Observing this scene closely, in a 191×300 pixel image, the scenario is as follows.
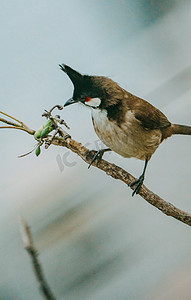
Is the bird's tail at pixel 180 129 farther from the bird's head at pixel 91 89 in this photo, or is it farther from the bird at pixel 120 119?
the bird's head at pixel 91 89

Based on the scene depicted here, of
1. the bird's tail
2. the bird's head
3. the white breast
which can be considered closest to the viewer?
the bird's head

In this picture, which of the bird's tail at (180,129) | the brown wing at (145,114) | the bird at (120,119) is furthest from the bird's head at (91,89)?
the bird's tail at (180,129)

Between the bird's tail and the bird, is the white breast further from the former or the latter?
the bird's tail

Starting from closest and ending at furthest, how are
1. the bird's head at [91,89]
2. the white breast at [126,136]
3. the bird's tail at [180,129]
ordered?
the bird's head at [91,89] < the white breast at [126,136] < the bird's tail at [180,129]

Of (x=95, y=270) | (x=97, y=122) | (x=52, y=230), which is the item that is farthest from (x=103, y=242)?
(x=97, y=122)

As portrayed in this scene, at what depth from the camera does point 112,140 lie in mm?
1041

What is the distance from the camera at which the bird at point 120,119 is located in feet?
2.91

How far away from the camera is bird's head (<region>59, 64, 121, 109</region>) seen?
843mm

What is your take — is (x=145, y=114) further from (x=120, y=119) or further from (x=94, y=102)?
(x=94, y=102)

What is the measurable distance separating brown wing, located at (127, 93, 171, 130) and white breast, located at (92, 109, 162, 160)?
0.07 feet

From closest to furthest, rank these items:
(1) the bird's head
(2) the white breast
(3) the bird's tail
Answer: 1. (1) the bird's head
2. (2) the white breast
3. (3) the bird's tail

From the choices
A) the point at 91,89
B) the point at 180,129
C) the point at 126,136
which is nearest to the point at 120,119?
the point at 126,136

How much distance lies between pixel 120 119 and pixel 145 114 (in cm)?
14

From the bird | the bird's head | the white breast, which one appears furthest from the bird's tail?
the bird's head
